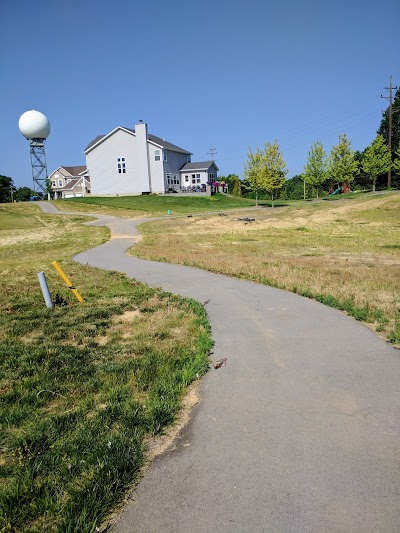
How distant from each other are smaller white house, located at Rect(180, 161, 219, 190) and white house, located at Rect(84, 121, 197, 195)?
3691 millimetres

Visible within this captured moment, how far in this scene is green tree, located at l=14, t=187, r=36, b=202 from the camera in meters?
98.1

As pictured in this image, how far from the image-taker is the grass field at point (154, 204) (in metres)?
46.6

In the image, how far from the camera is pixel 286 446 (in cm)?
361

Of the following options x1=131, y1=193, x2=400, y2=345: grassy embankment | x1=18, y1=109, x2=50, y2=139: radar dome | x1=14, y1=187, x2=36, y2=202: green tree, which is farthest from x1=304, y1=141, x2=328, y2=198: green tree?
x1=14, y1=187, x2=36, y2=202: green tree

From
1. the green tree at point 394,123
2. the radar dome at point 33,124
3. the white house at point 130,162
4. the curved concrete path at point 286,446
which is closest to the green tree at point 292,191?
the green tree at point 394,123

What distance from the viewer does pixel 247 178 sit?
5003 cm

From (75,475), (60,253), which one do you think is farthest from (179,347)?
(60,253)

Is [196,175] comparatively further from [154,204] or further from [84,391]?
[84,391]

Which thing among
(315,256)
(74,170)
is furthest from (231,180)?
(315,256)

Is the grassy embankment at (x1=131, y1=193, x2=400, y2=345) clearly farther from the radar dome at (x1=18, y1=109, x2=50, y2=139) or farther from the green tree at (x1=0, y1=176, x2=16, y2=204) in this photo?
the green tree at (x1=0, y1=176, x2=16, y2=204)

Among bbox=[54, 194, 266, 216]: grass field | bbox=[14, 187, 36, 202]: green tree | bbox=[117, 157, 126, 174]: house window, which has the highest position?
bbox=[117, 157, 126, 174]: house window

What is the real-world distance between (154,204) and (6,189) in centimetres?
6389

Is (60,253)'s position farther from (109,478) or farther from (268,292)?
(109,478)

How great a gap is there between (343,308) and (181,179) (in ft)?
208
